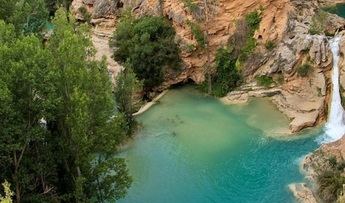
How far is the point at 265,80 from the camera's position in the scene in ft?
120

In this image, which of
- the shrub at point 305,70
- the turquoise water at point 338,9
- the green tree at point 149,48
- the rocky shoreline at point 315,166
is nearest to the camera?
the rocky shoreline at point 315,166

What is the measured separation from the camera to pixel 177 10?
39.8 m

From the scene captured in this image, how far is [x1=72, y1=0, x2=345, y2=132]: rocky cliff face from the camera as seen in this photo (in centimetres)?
3453

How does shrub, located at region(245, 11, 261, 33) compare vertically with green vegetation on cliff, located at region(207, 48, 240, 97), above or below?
above

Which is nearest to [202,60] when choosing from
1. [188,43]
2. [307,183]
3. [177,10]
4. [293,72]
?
[188,43]

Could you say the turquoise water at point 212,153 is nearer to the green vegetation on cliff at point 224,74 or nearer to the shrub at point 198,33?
the green vegetation on cliff at point 224,74

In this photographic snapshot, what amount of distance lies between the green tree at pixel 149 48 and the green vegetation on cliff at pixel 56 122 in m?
13.0

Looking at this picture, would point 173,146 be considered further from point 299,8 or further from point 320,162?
point 299,8

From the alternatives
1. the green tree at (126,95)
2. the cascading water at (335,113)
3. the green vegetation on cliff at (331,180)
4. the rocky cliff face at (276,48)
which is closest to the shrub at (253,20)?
the rocky cliff face at (276,48)

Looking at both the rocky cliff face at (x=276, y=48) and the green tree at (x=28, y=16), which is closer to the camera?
the green tree at (x=28, y=16)

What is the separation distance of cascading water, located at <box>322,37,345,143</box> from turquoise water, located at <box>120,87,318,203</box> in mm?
991

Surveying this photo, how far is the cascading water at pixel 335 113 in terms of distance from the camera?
31.9m

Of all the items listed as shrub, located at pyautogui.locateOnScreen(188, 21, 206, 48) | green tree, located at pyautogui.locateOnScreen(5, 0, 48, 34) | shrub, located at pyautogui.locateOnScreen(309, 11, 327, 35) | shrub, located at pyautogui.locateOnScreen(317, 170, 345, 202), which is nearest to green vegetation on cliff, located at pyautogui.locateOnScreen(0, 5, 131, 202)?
green tree, located at pyautogui.locateOnScreen(5, 0, 48, 34)

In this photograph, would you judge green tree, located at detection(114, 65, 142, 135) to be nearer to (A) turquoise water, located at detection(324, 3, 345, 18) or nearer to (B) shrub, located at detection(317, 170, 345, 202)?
(B) shrub, located at detection(317, 170, 345, 202)
